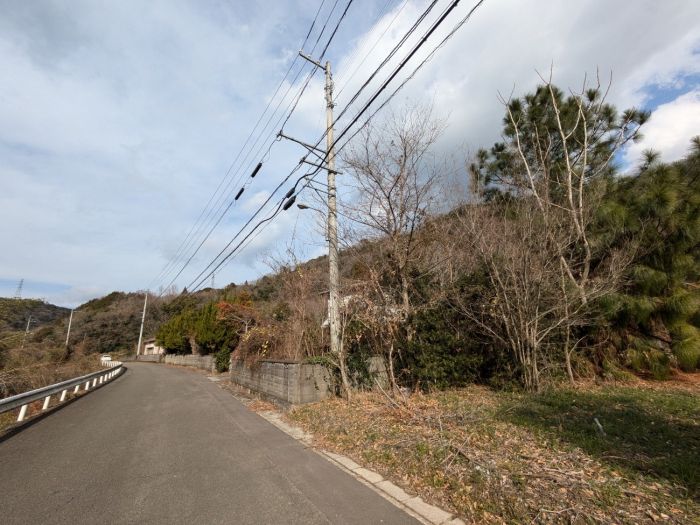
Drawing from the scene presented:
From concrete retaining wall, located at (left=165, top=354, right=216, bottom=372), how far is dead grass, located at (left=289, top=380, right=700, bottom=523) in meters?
16.5

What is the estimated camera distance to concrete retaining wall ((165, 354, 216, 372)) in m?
22.0

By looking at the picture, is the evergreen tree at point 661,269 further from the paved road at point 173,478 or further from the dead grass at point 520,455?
the paved road at point 173,478

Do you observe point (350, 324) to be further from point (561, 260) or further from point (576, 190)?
point (576, 190)

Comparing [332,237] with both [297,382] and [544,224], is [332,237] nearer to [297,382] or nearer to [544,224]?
[297,382]

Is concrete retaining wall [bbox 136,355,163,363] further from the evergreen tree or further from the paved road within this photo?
the evergreen tree

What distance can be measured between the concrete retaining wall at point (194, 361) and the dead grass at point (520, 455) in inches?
650

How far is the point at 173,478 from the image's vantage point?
4410 mm

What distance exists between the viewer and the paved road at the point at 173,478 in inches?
138

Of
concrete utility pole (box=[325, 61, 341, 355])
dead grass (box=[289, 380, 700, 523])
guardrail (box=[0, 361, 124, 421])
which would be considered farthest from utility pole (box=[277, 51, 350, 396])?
guardrail (box=[0, 361, 124, 421])

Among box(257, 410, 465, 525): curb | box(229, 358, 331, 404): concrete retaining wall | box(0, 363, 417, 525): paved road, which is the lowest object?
box(257, 410, 465, 525): curb

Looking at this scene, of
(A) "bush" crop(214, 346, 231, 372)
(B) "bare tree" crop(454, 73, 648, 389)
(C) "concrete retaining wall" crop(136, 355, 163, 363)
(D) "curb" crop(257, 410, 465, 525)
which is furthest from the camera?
(C) "concrete retaining wall" crop(136, 355, 163, 363)

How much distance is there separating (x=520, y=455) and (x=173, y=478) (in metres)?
4.28

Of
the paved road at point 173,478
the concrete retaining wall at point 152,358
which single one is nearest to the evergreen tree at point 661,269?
the paved road at point 173,478

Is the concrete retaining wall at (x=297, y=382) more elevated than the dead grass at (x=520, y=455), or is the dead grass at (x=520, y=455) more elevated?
the concrete retaining wall at (x=297, y=382)
